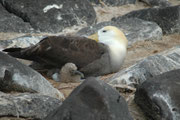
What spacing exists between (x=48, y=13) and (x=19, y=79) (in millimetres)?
4245

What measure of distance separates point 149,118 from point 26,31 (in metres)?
4.42

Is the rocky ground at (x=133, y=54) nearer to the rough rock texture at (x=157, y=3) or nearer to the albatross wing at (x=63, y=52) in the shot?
the rough rock texture at (x=157, y=3)

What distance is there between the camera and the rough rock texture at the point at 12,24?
8.16 m

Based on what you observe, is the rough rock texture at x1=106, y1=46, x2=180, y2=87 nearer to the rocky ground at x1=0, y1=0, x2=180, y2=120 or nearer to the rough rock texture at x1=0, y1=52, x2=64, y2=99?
the rocky ground at x1=0, y1=0, x2=180, y2=120

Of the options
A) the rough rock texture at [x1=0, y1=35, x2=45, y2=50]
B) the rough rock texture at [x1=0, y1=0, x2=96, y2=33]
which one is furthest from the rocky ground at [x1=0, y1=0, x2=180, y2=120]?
the rough rock texture at [x1=0, y1=35, x2=45, y2=50]

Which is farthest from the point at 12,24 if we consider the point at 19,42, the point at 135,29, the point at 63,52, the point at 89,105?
the point at 89,105

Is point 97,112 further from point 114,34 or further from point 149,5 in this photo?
point 149,5

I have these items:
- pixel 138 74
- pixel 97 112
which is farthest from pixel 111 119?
pixel 138 74

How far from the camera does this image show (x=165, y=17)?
887cm

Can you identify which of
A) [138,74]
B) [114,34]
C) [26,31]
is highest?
[138,74]

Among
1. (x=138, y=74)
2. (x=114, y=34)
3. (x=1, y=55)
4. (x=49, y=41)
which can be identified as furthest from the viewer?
(x=114, y=34)

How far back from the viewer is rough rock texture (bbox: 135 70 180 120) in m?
4.04

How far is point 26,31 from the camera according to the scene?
27.0 feet

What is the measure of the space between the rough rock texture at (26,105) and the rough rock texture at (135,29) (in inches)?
161
